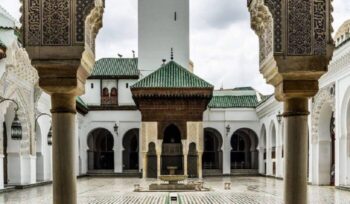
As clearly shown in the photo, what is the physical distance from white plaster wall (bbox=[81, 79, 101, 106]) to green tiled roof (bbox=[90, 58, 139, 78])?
0.31 m

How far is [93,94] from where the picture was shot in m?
25.3

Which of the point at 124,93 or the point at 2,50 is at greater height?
the point at 2,50

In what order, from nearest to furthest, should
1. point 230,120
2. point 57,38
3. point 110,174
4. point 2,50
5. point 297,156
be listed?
point 57,38 < point 297,156 < point 2,50 < point 110,174 < point 230,120

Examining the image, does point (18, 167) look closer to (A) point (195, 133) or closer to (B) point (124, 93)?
(A) point (195, 133)

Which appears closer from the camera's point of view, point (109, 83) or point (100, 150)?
point (109, 83)

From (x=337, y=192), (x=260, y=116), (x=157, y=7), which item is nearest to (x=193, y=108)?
(x=260, y=116)

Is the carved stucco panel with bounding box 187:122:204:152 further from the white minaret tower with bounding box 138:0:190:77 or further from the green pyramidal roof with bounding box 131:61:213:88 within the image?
the white minaret tower with bounding box 138:0:190:77

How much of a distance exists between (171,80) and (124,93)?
4.49 m

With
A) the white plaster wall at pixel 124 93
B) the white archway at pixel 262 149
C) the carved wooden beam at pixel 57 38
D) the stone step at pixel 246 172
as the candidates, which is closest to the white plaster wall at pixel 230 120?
the white archway at pixel 262 149

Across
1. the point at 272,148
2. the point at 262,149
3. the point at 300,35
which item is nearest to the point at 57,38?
the point at 300,35

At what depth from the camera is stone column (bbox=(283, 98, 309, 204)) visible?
404 cm

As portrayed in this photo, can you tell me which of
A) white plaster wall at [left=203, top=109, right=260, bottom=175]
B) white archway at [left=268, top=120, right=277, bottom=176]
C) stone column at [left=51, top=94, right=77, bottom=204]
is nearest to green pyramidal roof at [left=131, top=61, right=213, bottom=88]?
white archway at [left=268, top=120, right=277, bottom=176]

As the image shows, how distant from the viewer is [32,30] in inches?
155

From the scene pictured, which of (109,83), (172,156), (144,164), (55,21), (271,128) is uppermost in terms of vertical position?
(109,83)
